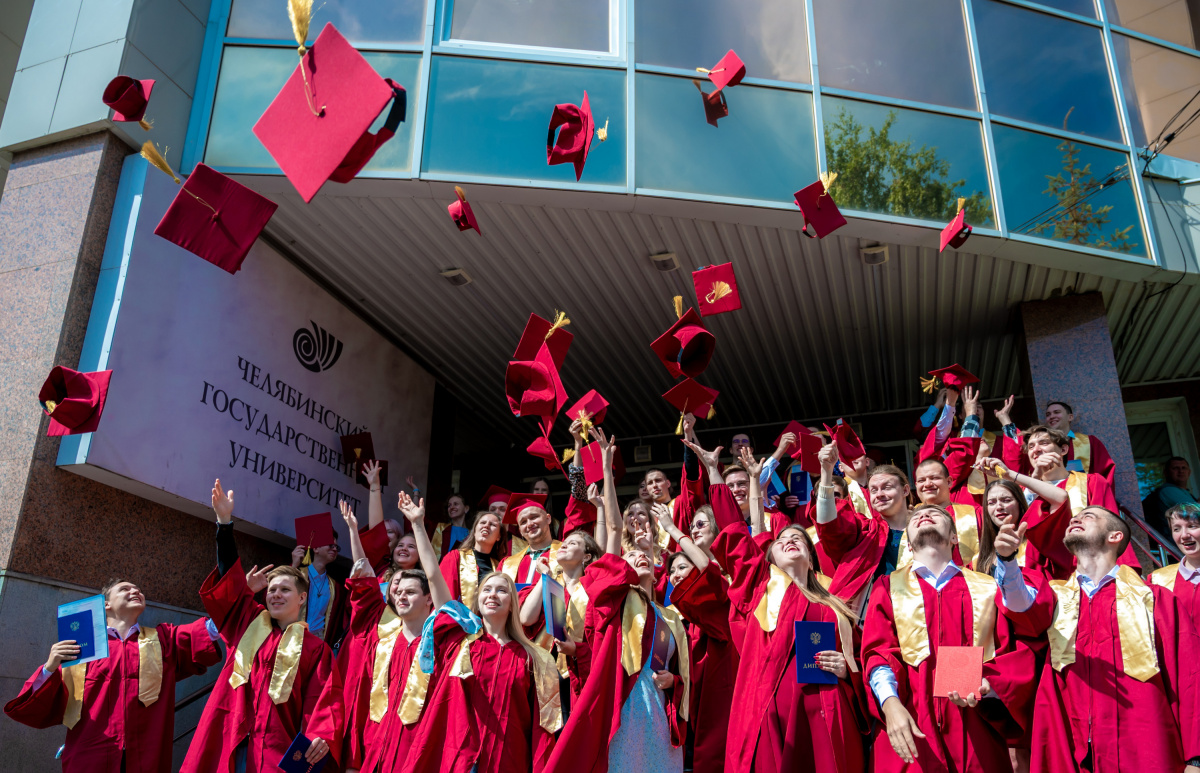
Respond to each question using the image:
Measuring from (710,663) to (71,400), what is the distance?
4512 millimetres

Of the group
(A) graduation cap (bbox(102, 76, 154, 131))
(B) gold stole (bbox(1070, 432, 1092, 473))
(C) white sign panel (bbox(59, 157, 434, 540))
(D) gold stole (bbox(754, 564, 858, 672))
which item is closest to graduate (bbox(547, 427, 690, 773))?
(D) gold stole (bbox(754, 564, 858, 672))

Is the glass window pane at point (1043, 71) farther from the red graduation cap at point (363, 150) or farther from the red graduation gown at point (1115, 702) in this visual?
the red graduation cap at point (363, 150)

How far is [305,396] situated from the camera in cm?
861

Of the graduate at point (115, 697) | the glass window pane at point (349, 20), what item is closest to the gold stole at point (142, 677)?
the graduate at point (115, 697)

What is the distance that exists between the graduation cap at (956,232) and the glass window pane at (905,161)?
0.71 feet

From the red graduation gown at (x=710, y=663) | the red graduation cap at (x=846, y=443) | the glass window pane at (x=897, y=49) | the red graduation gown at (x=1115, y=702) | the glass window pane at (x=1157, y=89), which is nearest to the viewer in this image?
the red graduation gown at (x=1115, y=702)

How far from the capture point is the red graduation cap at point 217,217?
19.8 ft

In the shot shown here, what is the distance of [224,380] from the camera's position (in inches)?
300

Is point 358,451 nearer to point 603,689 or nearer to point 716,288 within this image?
point 716,288

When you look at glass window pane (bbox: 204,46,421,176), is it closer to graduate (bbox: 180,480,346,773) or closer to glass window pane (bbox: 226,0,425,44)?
glass window pane (bbox: 226,0,425,44)

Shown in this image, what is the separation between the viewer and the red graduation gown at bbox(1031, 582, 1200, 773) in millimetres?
3703

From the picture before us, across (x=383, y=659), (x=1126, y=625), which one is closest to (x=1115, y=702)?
(x=1126, y=625)

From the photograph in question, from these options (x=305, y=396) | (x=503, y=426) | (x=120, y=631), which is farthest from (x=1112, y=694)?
(x=503, y=426)

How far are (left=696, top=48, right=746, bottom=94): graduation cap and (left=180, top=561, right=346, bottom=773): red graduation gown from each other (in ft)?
17.6
